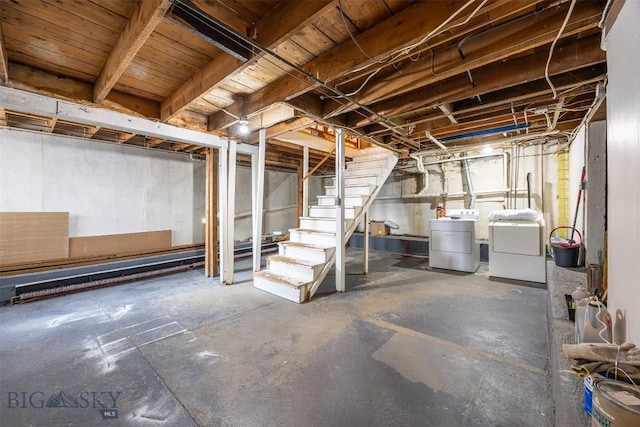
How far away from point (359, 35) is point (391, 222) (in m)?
5.56

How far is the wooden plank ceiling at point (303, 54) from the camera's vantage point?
1.60 m

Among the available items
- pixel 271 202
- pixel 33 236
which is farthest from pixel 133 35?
pixel 271 202

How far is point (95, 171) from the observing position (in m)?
4.23

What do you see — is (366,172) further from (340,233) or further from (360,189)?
(340,233)

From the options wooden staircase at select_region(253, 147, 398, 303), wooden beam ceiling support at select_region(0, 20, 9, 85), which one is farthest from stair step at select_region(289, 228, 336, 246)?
wooden beam ceiling support at select_region(0, 20, 9, 85)

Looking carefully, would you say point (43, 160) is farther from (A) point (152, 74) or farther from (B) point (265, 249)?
(B) point (265, 249)

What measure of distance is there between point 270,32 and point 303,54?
1.73 feet

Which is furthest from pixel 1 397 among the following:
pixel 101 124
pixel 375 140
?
pixel 375 140

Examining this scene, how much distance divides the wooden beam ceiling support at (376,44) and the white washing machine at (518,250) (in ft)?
11.7

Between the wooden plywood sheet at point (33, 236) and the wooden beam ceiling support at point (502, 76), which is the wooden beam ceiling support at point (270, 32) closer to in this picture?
the wooden beam ceiling support at point (502, 76)

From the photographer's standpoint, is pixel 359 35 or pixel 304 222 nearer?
pixel 359 35

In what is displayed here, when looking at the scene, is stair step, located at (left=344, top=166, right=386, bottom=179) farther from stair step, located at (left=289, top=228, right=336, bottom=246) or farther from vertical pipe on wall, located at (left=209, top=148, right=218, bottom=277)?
vertical pipe on wall, located at (left=209, top=148, right=218, bottom=277)

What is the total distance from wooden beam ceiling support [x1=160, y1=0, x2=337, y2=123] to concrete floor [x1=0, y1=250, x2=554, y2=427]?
89.6 inches

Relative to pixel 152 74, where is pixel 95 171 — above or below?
below
